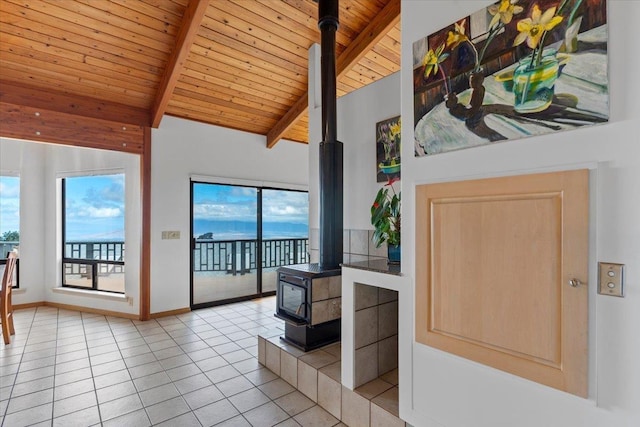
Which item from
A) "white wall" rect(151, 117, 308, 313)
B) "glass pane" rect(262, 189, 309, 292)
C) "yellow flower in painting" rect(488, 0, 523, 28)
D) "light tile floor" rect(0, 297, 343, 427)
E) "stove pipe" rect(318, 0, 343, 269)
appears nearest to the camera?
"yellow flower in painting" rect(488, 0, 523, 28)

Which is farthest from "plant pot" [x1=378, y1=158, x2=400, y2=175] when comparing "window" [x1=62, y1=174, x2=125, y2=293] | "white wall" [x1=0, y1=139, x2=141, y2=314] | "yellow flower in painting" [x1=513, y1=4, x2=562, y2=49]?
"window" [x1=62, y1=174, x2=125, y2=293]

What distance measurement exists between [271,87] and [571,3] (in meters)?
3.85

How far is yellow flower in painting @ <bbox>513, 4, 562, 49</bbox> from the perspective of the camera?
129 centimetres

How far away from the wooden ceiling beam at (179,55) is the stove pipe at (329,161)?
1.16 metres

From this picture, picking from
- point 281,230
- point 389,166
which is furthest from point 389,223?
point 281,230

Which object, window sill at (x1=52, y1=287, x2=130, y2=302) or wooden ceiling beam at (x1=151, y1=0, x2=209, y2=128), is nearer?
wooden ceiling beam at (x1=151, y1=0, x2=209, y2=128)

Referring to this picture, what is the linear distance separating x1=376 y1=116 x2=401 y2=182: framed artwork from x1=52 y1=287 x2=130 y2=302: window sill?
373 cm

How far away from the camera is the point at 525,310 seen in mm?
1367

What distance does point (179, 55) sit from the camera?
138 inches

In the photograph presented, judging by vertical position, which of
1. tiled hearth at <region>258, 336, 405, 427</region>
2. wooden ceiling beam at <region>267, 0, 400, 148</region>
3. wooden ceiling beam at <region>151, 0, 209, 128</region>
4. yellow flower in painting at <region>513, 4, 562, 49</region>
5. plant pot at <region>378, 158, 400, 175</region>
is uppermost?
wooden ceiling beam at <region>267, 0, 400, 148</region>

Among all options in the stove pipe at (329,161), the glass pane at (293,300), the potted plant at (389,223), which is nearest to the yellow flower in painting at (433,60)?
the potted plant at (389,223)

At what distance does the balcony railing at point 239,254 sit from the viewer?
5020mm

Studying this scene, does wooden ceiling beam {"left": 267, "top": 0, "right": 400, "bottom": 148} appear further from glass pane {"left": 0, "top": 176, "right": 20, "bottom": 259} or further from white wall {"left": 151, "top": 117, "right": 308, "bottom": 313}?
glass pane {"left": 0, "top": 176, "right": 20, "bottom": 259}

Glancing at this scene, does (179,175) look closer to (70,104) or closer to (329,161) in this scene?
(70,104)
